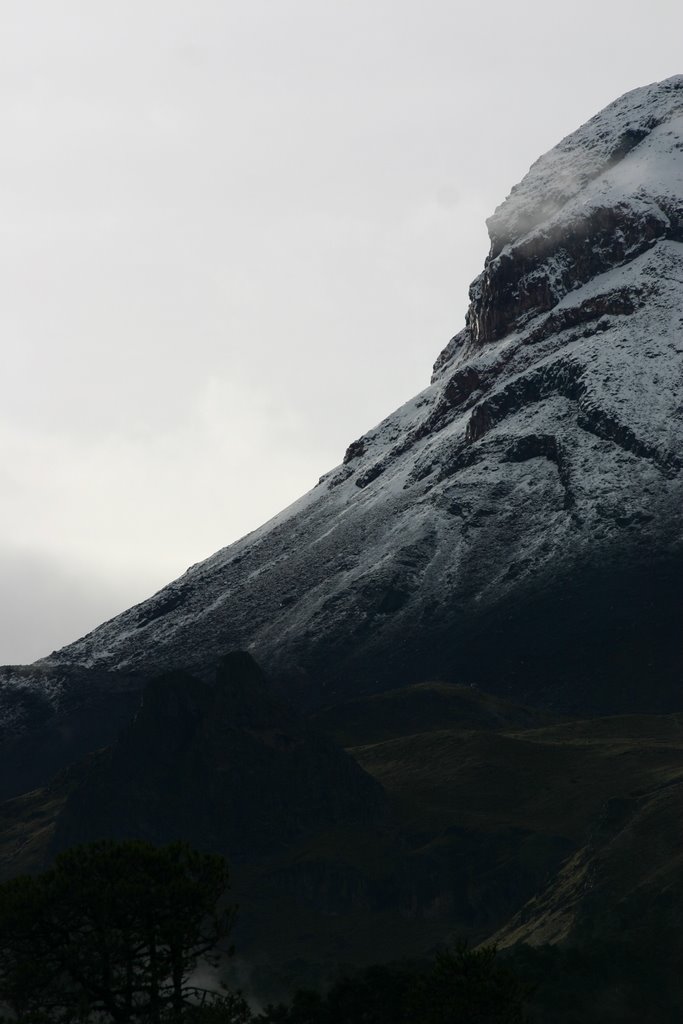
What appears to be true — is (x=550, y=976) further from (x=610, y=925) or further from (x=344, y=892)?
(x=344, y=892)

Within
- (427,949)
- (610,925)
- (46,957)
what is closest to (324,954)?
(427,949)

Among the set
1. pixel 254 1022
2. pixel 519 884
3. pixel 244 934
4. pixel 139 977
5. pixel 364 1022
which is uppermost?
pixel 139 977

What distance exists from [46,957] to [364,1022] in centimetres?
2329

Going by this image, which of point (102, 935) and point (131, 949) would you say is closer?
point (102, 935)

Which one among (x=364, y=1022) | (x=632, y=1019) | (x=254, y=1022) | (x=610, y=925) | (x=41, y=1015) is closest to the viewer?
(x=41, y=1015)

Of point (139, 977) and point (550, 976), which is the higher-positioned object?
point (139, 977)

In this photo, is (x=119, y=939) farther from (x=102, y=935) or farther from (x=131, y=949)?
(x=102, y=935)

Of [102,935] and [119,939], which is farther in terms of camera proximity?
[119,939]

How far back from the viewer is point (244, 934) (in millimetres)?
187375

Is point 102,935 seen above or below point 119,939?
above

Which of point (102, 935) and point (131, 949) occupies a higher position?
point (102, 935)

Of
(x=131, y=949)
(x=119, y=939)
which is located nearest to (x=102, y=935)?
(x=119, y=939)

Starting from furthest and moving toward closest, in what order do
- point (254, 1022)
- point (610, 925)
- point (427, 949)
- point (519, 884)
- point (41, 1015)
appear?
point (519, 884), point (427, 949), point (610, 925), point (254, 1022), point (41, 1015)

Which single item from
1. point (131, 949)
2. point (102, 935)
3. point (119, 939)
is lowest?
point (131, 949)
